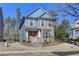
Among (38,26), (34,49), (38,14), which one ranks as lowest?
(34,49)

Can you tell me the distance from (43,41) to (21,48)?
296 millimetres

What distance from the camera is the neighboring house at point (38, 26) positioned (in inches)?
213

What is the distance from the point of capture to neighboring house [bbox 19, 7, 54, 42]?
540 cm

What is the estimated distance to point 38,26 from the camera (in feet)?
17.8

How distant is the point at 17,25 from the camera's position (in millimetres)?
5426

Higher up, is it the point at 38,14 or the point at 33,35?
the point at 38,14

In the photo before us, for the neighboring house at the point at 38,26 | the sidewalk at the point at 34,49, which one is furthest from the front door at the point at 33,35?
the sidewalk at the point at 34,49

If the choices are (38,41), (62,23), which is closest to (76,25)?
(62,23)

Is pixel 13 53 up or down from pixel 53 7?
down

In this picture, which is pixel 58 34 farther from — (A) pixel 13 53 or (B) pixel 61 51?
(A) pixel 13 53

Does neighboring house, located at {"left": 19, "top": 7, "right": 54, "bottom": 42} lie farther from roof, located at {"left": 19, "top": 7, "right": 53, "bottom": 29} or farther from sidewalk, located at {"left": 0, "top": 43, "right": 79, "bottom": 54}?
sidewalk, located at {"left": 0, "top": 43, "right": 79, "bottom": 54}

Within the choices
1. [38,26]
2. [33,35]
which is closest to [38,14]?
[38,26]

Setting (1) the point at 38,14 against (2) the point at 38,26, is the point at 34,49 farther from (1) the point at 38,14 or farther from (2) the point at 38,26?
(1) the point at 38,14

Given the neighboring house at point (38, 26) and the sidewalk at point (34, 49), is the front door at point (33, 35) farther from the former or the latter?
the sidewalk at point (34, 49)
